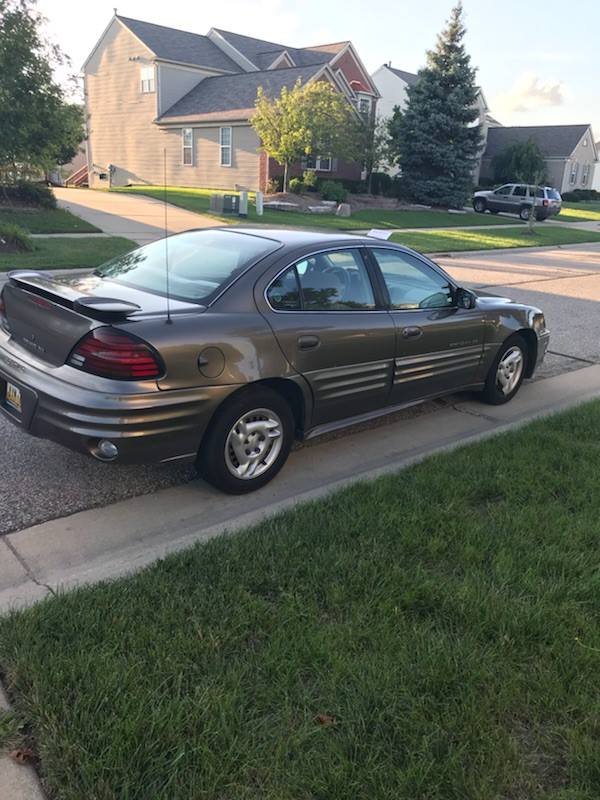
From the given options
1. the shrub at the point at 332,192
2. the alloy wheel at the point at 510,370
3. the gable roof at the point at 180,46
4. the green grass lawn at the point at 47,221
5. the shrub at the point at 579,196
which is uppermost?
the gable roof at the point at 180,46

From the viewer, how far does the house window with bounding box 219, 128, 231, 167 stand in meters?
32.2

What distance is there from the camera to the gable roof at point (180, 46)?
35.2 meters

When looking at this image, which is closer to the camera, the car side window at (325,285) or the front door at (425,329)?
the car side window at (325,285)

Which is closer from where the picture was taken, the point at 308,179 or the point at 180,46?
the point at 308,179

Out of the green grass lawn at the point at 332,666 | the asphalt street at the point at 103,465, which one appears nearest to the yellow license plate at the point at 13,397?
the asphalt street at the point at 103,465

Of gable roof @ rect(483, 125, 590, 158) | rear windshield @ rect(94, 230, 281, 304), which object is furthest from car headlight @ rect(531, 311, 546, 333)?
gable roof @ rect(483, 125, 590, 158)

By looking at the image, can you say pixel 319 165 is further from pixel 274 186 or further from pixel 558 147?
pixel 558 147

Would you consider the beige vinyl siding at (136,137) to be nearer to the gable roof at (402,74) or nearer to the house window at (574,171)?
the gable roof at (402,74)

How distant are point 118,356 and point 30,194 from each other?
17.6m

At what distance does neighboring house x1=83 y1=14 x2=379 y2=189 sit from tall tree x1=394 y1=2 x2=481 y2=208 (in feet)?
8.13

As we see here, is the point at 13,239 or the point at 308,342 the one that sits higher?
the point at 13,239

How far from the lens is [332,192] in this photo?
2811 cm

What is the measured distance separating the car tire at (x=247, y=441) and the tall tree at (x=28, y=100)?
15666 millimetres

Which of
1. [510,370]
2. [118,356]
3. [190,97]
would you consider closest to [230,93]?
[190,97]
